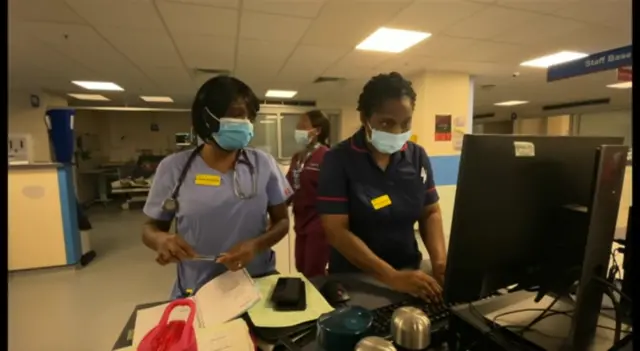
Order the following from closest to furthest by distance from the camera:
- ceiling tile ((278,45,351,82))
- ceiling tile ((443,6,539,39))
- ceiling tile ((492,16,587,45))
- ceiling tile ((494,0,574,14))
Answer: ceiling tile ((494,0,574,14))
ceiling tile ((443,6,539,39))
ceiling tile ((492,16,587,45))
ceiling tile ((278,45,351,82))

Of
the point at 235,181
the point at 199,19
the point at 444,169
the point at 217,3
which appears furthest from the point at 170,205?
the point at 444,169

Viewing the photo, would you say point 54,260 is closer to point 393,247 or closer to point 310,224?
point 310,224

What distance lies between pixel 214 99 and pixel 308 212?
1130 millimetres

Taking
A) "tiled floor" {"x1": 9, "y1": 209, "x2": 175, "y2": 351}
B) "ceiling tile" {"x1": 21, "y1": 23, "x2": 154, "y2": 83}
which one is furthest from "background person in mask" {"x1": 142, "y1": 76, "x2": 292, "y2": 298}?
"ceiling tile" {"x1": 21, "y1": 23, "x2": 154, "y2": 83}

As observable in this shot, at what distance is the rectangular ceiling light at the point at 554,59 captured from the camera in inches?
159

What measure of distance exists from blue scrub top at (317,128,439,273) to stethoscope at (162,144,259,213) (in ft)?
0.77

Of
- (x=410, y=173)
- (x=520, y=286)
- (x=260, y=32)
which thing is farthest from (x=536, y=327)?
(x=260, y=32)

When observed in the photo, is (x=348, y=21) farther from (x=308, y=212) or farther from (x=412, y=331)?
(x=412, y=331)

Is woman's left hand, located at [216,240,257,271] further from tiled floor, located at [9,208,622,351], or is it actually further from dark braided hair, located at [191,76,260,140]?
tiled floor, located at [9,208,622,351]

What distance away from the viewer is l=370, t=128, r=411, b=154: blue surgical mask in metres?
1.25

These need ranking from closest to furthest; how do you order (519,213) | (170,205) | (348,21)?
(519,213) → (170,205) → (348,21)

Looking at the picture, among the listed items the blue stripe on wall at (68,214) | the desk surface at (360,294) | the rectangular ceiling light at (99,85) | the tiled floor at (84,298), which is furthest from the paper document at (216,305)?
the rectangular ceiling light at (99,85)

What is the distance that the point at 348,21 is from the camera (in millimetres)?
2918

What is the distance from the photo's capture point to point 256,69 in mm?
4695
